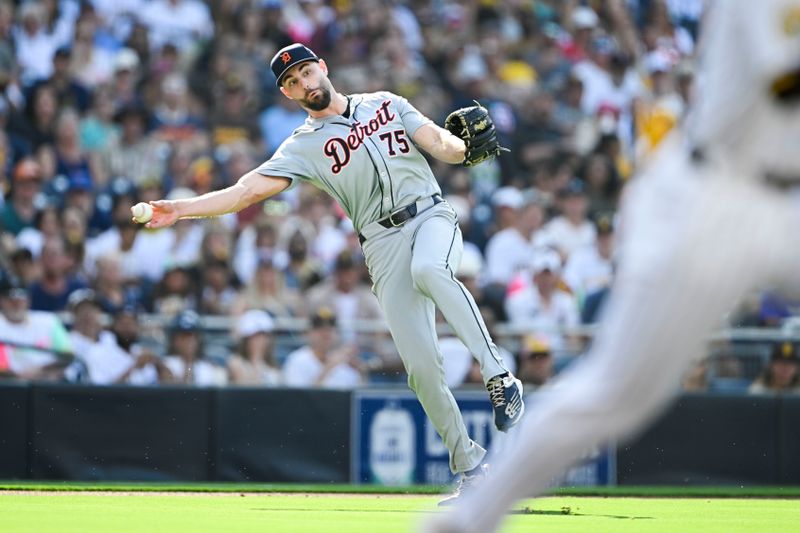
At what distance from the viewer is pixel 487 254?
14.3 meters

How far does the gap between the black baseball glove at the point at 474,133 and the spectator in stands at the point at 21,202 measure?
252 inches

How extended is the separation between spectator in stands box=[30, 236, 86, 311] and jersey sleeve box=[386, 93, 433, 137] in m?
5.03

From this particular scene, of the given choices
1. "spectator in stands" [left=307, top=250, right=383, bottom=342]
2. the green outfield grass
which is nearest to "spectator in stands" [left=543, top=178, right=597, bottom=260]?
"spectator in stands" [left=307, top=250, right=383, bottom=342]

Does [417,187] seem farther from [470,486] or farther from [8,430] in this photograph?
[8,430]

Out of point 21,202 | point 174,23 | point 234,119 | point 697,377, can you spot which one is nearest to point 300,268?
point 21,202

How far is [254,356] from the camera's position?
1192 centimetres

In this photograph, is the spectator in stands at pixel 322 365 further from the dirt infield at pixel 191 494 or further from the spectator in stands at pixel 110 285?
the dirt infield at pixel 191 494

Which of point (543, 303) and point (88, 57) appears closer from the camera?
point (543, 303)

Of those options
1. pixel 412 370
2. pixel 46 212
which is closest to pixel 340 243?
pixel 46 212

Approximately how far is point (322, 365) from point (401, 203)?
12.9 feet

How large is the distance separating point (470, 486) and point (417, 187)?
73.0 inches

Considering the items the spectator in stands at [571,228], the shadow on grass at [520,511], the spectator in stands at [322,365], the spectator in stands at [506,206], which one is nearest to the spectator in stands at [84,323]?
the spectator in stands at [322,365]

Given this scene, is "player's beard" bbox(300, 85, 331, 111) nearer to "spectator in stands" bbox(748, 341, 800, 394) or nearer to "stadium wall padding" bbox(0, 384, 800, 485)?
"stadium wall padding" bbox(0, 384, 800, 485)

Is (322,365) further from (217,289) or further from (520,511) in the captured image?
(520,511)
